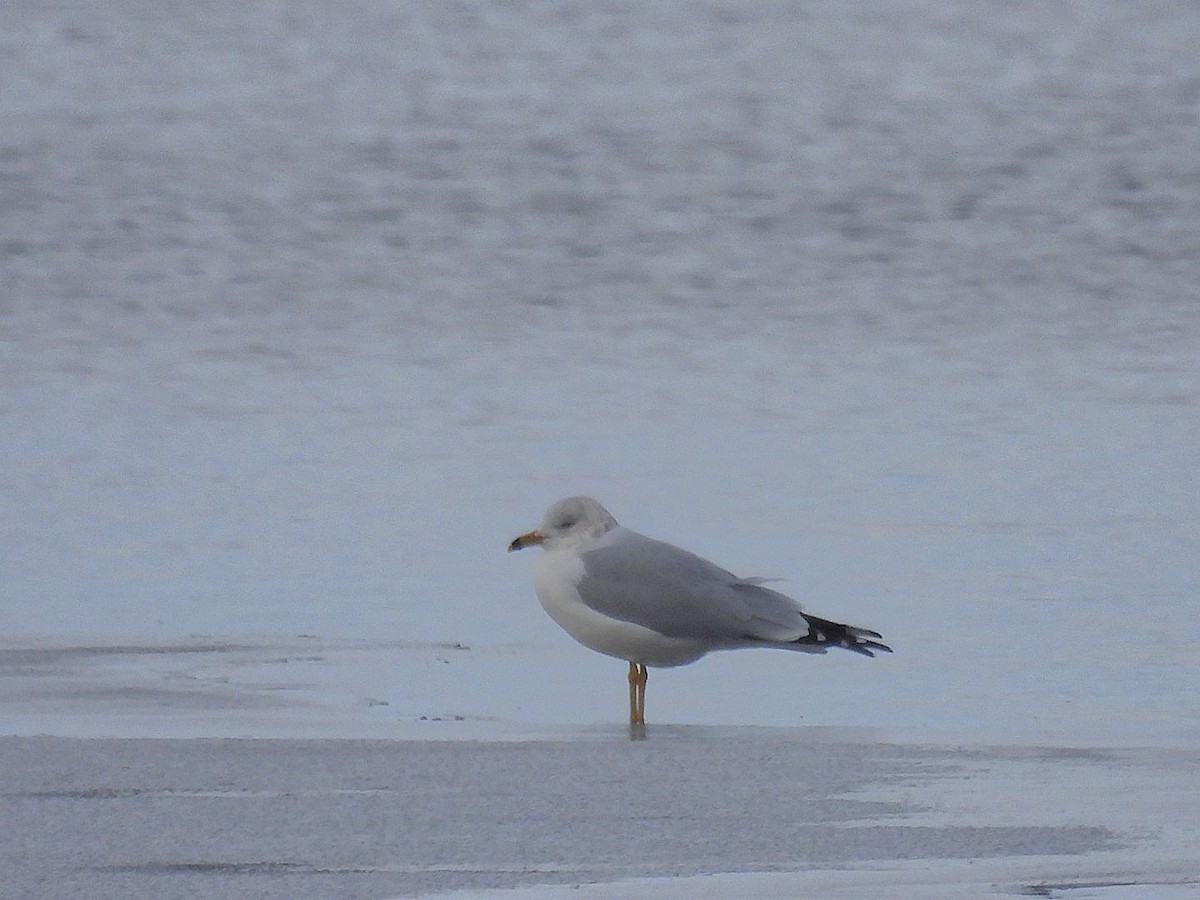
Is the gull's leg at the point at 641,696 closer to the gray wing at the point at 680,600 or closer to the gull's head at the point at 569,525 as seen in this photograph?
the gray wing at the point at 680,600

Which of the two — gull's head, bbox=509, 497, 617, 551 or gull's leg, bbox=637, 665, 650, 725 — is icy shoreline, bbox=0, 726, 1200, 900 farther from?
gull's head, bbox=509, 497, 617, 551

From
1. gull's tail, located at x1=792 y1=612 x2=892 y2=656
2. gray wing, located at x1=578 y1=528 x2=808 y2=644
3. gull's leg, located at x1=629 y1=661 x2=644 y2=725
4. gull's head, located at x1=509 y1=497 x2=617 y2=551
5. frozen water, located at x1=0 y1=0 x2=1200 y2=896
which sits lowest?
gull's leg, located at x1=629 y1=661 x2=644 y2=725

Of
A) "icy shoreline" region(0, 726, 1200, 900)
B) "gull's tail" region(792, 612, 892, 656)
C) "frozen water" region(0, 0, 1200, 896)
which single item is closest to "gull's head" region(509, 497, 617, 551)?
Answer: "frozen water" region(0, 0, 1200, 896)

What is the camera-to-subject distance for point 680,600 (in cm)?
530

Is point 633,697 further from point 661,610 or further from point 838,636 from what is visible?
point 838,636

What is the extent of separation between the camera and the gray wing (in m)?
5.29

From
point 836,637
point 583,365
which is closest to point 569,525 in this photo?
point 836,637

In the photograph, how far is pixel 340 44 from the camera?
21.1m

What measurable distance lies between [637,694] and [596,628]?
0.65 ft

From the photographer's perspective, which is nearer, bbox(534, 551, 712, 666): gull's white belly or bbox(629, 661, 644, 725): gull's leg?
bbox(629, 661, 644, 725): gull's leg

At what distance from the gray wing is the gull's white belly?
0.02 m

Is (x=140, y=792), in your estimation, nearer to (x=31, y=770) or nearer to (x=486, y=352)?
(x=31, y=770)

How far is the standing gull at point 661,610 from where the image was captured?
5281 mm

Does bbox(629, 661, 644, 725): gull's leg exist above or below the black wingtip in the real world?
below
